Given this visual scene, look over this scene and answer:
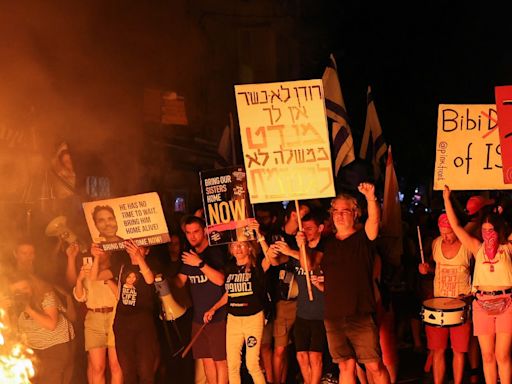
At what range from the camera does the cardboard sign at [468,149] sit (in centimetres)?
670

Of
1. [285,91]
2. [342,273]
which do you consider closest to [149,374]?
[342,273]

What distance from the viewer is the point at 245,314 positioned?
6.52 m

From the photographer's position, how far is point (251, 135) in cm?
655

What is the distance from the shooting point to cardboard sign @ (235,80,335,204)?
253 inches

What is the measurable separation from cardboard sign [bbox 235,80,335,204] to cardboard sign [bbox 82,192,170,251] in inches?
35.1

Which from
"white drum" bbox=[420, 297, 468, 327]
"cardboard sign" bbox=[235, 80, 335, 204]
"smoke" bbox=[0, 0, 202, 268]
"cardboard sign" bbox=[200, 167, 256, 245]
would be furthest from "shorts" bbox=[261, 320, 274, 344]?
"smoke" bbox=[0, 0, 202, 268]

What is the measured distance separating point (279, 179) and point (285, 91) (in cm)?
74

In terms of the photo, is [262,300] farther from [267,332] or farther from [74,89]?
[74,89]

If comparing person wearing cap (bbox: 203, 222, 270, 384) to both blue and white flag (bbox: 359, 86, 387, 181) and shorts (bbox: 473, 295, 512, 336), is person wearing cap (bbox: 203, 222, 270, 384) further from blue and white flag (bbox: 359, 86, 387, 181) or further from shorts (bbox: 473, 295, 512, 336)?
blue and white flag (bbox: 359, 86, 387, 181)

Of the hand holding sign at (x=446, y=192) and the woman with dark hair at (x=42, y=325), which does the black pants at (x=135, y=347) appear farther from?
the hand holding sign at (x=446, y=192)

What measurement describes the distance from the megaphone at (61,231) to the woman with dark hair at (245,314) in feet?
5.29

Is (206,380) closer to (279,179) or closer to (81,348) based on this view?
(81,348)

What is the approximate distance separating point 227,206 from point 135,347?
1.46 metres

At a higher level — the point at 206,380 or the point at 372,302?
the point at 372,302
